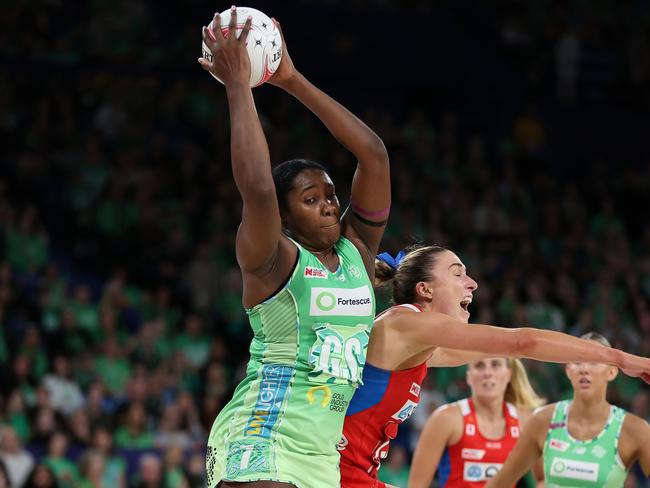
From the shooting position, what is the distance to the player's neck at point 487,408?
6.49m

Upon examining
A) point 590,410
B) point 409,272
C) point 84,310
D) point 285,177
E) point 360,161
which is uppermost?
point 84,310

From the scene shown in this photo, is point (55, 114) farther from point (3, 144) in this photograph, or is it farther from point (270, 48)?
point (270, 48)

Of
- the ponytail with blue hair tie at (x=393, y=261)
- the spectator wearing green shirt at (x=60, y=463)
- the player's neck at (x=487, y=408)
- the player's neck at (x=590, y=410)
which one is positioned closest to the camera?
the ponytail with blue hair tie at (x=393, y=261)

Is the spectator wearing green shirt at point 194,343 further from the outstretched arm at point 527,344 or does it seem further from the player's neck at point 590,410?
the outstretched arm at point 527,344

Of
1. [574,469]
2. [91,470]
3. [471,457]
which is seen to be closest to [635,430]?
[574,469]

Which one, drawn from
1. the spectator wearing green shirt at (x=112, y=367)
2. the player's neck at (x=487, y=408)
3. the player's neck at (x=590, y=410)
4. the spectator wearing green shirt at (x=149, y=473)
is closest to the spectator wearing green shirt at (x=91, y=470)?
the spectator wearing green shirt at (x=149, y=473)

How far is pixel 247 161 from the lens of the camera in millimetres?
3387

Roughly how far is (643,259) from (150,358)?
268 inches

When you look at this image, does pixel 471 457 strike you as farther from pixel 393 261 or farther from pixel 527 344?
pixel 527 344

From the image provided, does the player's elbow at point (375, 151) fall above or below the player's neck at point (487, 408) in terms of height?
above

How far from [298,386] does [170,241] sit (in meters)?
8.38

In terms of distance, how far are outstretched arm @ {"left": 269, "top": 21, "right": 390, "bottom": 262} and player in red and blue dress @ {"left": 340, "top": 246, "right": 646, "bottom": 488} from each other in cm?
31

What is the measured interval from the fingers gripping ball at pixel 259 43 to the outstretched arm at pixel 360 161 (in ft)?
0.62

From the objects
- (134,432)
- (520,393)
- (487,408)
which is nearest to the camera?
(487,408)
